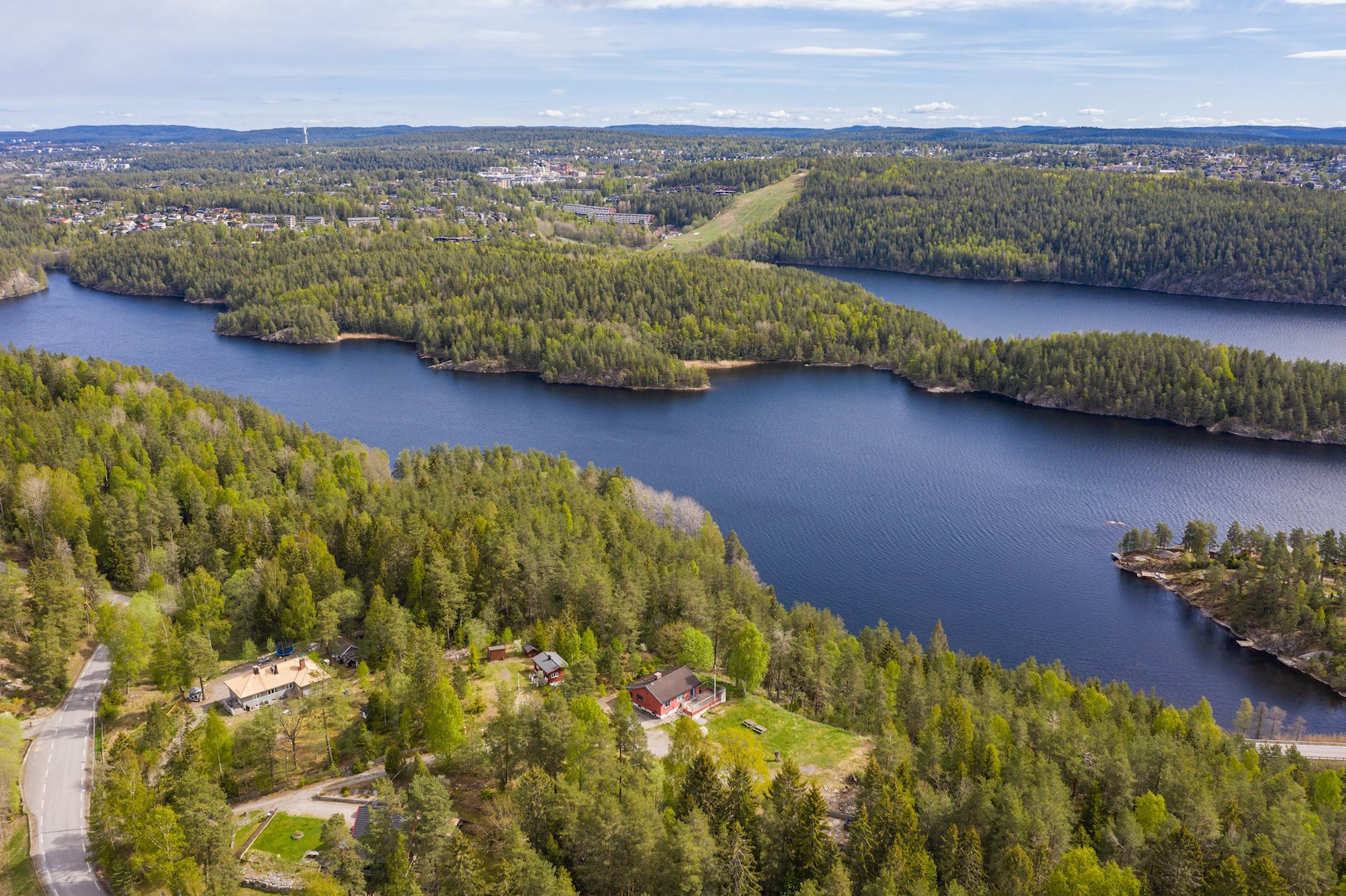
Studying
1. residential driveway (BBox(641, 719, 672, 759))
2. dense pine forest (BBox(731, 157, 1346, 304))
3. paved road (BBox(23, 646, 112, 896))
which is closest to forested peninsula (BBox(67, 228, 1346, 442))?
dense pine forest (BBox(731, 157, 1346, 304))

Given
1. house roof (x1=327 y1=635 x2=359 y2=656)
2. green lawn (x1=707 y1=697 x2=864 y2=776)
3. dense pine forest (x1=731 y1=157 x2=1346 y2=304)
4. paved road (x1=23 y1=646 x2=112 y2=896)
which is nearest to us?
paved road (x1=23 y1=646 x2=112 y2=896)

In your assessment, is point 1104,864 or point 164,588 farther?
point 164,588

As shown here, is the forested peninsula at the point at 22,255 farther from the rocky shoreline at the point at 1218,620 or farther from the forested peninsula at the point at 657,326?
the rocky shoreline at the point at 1218,620

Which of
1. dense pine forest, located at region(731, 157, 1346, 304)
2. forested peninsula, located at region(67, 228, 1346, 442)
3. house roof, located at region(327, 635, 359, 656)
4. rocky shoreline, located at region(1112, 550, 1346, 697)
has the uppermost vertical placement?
dense pine forest, located at region(731, 157, 1346, 304)

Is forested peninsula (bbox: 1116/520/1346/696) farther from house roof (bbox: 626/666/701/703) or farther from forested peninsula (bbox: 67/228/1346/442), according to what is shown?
house roof (bbox: 626/666/701/703)

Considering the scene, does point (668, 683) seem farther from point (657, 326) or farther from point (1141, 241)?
point (1141, 241)

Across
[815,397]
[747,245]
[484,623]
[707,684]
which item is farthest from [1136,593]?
[747,245]

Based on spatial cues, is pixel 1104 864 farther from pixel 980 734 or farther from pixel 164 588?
pixel 164 588
